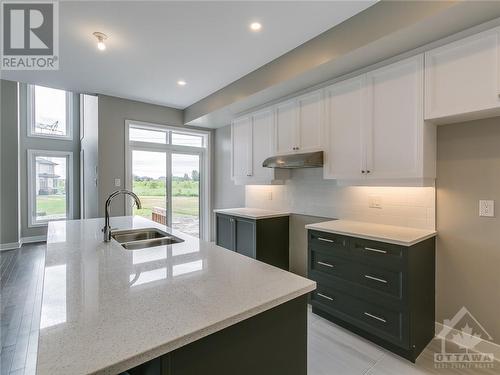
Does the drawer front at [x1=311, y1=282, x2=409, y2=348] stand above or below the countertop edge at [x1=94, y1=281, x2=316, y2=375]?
below

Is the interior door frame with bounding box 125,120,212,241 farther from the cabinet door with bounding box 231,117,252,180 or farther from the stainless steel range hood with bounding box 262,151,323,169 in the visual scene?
the stainless steel range hood with bounding box 262,151,323,169

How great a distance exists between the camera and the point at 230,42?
2.57 meters

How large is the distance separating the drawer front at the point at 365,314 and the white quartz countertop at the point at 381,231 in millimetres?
564

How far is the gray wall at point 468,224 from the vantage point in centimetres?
201

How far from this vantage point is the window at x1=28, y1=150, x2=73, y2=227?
19.8ft

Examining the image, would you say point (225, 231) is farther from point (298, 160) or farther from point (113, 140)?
point (113, 140)

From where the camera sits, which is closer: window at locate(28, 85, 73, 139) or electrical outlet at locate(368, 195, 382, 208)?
electrical outlet at locate(368, 195, 382, 208)

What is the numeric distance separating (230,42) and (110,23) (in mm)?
1093

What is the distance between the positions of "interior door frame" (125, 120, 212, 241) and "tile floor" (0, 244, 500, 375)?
6.30ft

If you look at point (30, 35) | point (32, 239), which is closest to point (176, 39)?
point (30, 35)

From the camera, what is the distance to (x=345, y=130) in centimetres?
264

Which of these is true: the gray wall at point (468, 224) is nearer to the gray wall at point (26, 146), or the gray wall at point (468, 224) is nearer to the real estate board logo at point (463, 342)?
the real estate board logo at point (463, 342)

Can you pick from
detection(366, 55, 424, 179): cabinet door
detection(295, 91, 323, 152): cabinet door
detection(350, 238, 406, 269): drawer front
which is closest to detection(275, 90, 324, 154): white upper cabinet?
detection(295, 91, 323, 152): cabinet door

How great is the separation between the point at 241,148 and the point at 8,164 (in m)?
5.04
